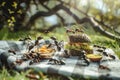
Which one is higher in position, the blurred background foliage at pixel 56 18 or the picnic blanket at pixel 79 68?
the blurred background foliage at pixel 56 18

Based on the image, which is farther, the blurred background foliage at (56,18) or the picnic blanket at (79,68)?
the blurred background foliage at (56,18)

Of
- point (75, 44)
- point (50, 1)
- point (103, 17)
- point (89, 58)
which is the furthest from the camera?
point (103, 17)

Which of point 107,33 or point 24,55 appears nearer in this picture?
point 24,55

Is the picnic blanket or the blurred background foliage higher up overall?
the blurred background foliage

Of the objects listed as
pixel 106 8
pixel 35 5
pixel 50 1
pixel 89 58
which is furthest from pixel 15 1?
pixel 89 58

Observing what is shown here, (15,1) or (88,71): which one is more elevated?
(15,1)

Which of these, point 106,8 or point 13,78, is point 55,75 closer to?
point 13,78

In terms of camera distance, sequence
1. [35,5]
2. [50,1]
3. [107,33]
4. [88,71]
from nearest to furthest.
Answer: [88,71] < [107,33] < [35,5] < [50,1]

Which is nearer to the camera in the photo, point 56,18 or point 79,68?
point 79,68

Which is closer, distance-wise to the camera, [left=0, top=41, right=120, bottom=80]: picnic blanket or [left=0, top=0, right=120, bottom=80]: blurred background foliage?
[left=0, top=41, right=120, bottom=80]: picnic blanket

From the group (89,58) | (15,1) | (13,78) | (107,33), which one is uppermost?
(15,1)

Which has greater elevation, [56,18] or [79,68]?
[56,18]
